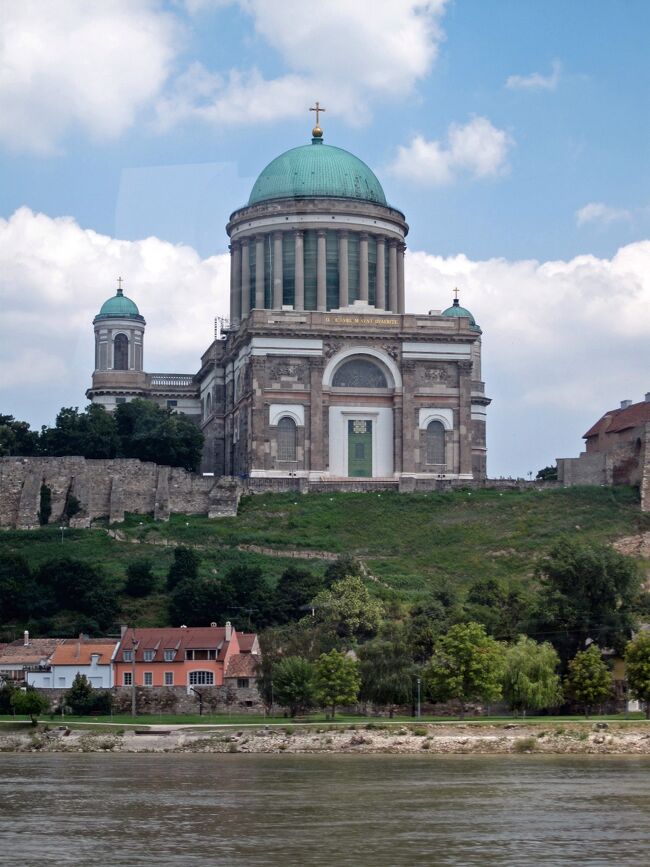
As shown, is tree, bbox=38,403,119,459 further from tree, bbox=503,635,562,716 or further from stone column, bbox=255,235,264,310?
tree, bbox=503,635,562,716

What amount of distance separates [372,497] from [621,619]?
2939 cm

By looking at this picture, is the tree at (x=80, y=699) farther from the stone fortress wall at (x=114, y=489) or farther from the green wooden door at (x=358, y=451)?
the green wooden door at (x=358, y=451)

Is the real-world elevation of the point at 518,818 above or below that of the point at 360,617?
below

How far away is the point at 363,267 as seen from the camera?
118812 millimetres

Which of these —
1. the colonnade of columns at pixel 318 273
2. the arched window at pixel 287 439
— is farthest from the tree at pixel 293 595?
the colonnade of columns at pixel 318 273

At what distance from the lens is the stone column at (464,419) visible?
Result: 11100cm

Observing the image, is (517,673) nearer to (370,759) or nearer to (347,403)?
(370,759)

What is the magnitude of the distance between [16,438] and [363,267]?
25.9 metres

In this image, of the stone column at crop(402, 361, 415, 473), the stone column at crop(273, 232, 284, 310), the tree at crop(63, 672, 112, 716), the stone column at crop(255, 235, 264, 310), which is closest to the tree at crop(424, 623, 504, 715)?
the tree at crop(63, 672, 112, 716)

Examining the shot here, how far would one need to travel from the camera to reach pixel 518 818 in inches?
1800

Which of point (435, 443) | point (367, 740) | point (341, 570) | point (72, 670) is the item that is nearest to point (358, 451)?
point (435, 443)

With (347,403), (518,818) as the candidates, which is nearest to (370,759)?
(518,818)

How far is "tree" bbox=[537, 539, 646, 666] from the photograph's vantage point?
77125 mm

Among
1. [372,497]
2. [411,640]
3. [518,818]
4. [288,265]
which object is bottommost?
[518,818]
